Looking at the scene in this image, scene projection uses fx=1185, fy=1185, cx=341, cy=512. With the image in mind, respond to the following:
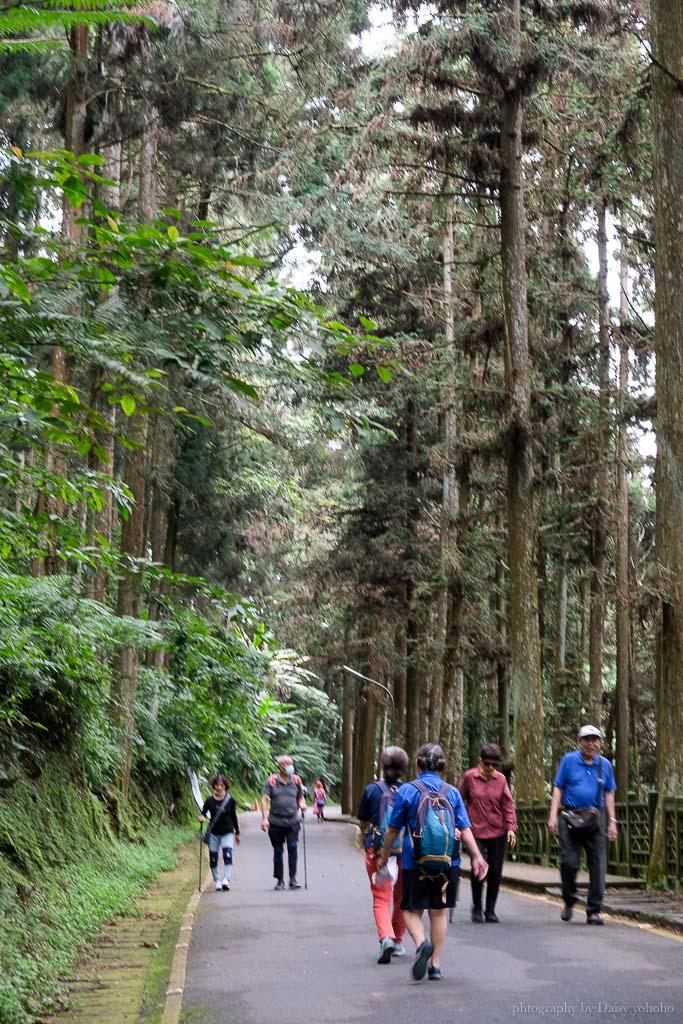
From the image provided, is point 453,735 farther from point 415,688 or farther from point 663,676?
point 663,676

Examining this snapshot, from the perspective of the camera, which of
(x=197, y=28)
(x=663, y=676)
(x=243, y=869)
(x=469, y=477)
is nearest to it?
(x=663, y=676)

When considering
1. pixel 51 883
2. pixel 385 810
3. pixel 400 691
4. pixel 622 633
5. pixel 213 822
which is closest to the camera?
pixel 385 810

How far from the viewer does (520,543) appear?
21625 mm

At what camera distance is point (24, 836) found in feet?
41.0

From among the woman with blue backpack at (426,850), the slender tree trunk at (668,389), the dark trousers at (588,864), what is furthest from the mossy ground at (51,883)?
the slender tree trunk at (668,389)

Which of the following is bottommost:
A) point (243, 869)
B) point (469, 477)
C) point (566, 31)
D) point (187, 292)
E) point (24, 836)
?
point (243, 869)

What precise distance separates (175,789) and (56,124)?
2037 cm

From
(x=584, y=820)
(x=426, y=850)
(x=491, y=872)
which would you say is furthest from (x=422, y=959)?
(x=491, y=872)

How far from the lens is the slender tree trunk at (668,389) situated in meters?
14.6

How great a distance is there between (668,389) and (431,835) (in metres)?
8.27

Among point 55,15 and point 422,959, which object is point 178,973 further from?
point 55,15

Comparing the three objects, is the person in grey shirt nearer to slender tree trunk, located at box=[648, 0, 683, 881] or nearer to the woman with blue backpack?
slender tree trunk, located at box=[648, 0, 683, 881]

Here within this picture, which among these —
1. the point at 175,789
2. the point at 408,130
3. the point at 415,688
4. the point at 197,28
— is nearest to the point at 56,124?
the point at 197,28

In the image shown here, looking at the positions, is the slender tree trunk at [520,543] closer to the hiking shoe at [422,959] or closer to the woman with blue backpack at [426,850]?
the woman with blue backpack at [426,850]
